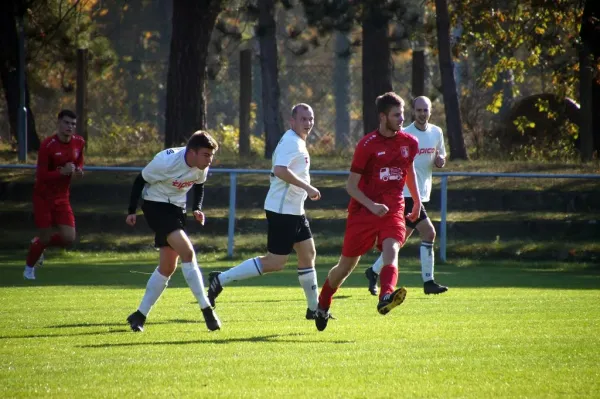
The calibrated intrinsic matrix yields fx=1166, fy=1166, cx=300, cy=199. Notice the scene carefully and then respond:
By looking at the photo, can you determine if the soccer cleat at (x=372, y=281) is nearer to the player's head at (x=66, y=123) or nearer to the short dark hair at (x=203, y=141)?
the player's head at (x=66, y=123)

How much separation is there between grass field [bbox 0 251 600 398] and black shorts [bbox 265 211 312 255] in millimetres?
716

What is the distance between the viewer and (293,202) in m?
11.0

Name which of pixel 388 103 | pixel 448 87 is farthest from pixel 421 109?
pixel 448 87

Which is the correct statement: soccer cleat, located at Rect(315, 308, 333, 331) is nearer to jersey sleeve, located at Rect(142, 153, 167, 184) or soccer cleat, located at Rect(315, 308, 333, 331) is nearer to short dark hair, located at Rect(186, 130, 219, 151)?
short dark hair, located at Rect(186, 130, 219, 151)

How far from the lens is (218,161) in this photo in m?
24.9

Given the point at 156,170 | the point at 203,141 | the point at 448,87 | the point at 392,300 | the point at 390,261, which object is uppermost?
the point at 448,87

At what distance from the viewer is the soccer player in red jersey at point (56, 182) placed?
15016mm

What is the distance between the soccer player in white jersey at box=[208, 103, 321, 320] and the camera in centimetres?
1068

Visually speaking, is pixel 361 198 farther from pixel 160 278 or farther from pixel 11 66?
pixel 11 66

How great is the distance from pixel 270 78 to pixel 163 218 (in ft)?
59.0

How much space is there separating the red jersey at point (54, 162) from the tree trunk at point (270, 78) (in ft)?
36.2

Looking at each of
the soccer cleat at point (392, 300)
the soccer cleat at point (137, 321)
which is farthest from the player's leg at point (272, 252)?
the soccer cleat at point (392, 300)

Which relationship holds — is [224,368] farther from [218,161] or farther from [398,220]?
[218,161]

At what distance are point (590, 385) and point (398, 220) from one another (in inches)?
116
